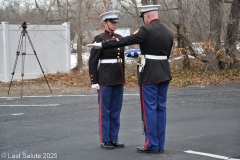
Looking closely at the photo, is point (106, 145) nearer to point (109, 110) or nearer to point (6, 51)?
point (109, 110)

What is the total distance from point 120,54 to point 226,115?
3.98 m

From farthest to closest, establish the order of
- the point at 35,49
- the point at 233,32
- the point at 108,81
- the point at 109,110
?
the point at 35,49 < the point at 233,32 < the point at 109,110 < the point at 108,81

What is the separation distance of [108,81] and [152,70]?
2.62 ft

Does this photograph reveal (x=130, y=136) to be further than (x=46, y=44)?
No

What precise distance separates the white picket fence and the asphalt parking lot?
6.46 m

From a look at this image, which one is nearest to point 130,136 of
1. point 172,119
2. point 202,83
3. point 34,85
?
point 172,119

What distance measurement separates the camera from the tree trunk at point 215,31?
21453 millimetres

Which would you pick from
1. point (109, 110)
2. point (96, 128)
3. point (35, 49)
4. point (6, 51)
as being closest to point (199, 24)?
point (35, 49)

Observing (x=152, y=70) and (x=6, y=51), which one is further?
(x=6, y=51)

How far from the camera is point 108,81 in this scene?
7703 millimetres

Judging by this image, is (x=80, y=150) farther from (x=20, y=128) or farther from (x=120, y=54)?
(x=20, y=128)

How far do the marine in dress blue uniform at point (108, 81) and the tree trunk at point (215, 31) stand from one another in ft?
46.1

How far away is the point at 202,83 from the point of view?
18750 millimetres

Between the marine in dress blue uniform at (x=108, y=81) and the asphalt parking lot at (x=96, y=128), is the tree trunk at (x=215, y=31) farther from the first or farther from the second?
the marine in dress blue uniform at (x=108, y=81)
